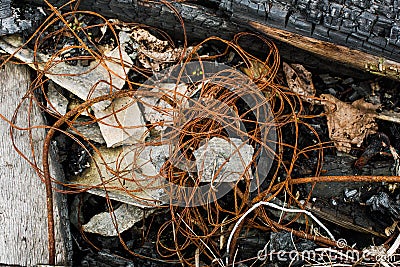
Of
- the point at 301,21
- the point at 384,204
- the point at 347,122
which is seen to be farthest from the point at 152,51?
the point at 384,204

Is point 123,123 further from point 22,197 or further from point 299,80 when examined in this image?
point 299,80

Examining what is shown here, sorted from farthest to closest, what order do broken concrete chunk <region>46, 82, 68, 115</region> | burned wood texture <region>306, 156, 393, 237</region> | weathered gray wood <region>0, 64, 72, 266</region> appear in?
broken concrete chunk <region>46, 82, 68, 115</region> → burned wood texture <region>306, 156, 393, 237</region> → weathered gray wood <region>0, 64, 72, 266</region>

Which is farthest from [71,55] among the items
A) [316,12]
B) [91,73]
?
[316,12]

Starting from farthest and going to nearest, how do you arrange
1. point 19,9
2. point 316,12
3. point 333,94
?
point 333,94 < point 19,9 < point 316,12

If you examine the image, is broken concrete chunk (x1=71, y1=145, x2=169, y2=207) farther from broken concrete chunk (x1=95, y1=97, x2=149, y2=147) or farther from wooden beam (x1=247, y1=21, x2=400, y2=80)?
wooden beam (x1=247, y1=21, x2=400, y2=80)

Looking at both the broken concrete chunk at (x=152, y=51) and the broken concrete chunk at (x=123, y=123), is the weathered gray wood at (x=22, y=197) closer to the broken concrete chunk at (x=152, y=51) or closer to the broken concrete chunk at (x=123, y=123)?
the broken concrete chunk at (x=123, y=123)

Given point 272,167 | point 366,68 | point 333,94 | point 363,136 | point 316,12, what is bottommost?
point 272,167

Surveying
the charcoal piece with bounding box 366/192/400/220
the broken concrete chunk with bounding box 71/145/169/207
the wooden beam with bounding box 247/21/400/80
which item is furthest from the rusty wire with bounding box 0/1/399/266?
the charcoal piece with bounding box 366/192/400/220

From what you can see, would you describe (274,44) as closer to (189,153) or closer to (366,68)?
(366,68)
